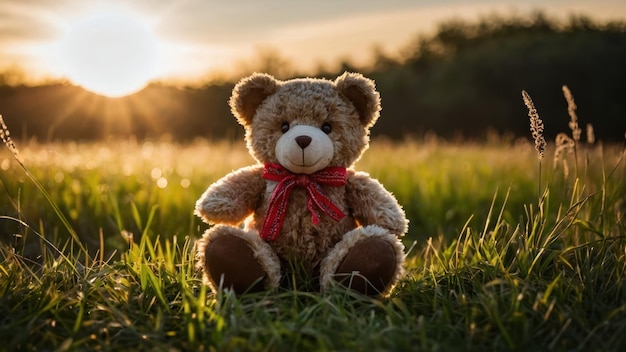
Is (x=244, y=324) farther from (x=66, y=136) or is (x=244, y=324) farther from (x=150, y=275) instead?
(x=66, y=136)

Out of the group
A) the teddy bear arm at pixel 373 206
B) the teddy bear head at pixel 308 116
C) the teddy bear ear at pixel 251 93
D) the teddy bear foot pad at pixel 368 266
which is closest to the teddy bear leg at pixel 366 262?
the teddy bear foot pad at pixel 368 266

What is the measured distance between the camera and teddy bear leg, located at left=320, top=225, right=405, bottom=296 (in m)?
2.23

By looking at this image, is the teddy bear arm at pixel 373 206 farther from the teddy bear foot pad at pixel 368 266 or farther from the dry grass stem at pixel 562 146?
the dry grass stem at pixel 562 146

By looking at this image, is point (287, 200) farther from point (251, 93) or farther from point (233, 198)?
point (251, 93)

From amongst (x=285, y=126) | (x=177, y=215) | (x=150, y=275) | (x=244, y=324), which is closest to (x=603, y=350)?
(x=244, y=324)

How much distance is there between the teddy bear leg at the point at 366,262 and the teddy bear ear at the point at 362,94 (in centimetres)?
51

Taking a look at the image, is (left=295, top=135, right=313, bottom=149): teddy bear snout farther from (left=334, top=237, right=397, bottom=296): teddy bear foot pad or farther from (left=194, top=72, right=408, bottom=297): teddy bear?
(left=334, top=237, right=397, bottom=296): teddy bear foot pad

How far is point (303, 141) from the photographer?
2.32 metres

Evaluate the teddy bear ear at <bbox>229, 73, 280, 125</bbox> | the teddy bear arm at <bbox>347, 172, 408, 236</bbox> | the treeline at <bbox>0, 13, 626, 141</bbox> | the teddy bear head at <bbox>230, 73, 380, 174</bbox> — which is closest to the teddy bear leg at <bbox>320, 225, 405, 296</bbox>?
the teddy bear arm at <bbox>347, 172, 408, 236</bbox>

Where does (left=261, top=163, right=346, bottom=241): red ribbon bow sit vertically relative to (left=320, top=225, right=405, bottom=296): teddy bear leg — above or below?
above

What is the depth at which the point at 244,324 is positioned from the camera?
6.56 feet

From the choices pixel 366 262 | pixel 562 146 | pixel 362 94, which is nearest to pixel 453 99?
pixel 562 146

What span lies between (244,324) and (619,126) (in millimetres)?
14249

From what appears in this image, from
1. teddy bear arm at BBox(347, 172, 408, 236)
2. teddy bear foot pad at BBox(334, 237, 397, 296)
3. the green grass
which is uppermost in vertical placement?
teddy bear arm at BBox(347, 172, 408, 236)
